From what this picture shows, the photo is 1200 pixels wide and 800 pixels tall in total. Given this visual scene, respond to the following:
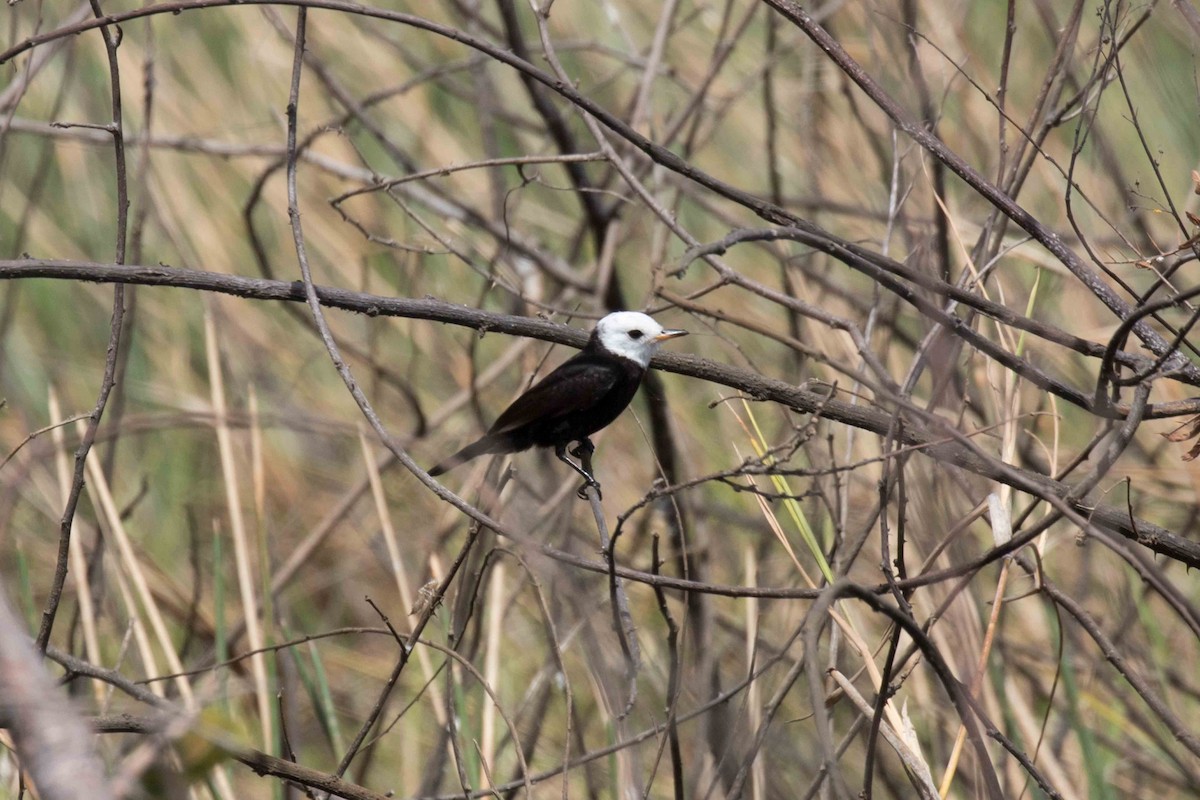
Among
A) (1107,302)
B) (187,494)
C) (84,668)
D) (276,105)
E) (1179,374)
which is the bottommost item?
(84,668)

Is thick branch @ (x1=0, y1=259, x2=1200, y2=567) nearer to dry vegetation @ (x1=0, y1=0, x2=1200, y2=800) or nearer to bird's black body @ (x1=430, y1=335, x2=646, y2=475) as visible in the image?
dry vegetation @ (x1=0, y1=0, x2=1200, y2=800)

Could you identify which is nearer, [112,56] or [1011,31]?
[112,56]

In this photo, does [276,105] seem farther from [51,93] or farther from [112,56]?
[112,56]

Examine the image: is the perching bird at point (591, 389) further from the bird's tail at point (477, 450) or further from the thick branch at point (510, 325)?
the thick branch at point (510, 325)

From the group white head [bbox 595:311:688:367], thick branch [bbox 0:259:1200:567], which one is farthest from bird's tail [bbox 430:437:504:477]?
thick branch [bbox 0:259:1200:567]

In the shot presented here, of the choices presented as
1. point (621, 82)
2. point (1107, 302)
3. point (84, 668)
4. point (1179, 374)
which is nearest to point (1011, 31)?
point (1107, 302)

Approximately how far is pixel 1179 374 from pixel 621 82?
4.73m

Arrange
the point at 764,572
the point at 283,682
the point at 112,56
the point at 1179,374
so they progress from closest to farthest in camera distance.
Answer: the point at 1179,374 → the point at 112,56 → the point at 283,682 → the point at 764,572

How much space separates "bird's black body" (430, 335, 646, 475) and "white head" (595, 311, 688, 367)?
0.03 m

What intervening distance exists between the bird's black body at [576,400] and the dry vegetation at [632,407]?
0.24 meters

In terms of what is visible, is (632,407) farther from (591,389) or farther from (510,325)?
(510,325)

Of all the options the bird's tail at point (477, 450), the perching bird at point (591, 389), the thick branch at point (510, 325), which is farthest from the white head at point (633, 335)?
the thick branch at point (510, 325)

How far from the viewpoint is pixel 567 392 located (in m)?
4.00

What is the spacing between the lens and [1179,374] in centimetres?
239
